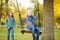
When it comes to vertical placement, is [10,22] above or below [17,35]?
above

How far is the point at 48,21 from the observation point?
3160mm

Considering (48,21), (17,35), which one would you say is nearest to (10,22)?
(17,35)

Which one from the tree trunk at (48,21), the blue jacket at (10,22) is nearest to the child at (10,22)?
the blue jacket at (10,22)

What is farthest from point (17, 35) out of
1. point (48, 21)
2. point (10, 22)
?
point (48, 21)

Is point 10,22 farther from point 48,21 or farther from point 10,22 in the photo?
point 48,21

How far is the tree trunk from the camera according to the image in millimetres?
3152

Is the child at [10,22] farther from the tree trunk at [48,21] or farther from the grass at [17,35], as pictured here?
the tree trunk at [48,21]

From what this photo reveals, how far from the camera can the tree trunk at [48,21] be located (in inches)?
124

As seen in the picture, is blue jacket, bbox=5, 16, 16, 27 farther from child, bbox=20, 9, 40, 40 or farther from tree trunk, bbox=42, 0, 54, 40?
tree trunk, bbox=42, 0, 54, 40

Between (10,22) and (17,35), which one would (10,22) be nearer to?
(10,22)

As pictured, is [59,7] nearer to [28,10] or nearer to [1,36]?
[28,10]

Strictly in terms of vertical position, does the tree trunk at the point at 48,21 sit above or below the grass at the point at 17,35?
above

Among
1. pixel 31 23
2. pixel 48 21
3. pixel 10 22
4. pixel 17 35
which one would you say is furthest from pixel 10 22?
pixel 48 21

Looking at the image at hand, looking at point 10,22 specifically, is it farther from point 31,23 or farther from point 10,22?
point 31,23
